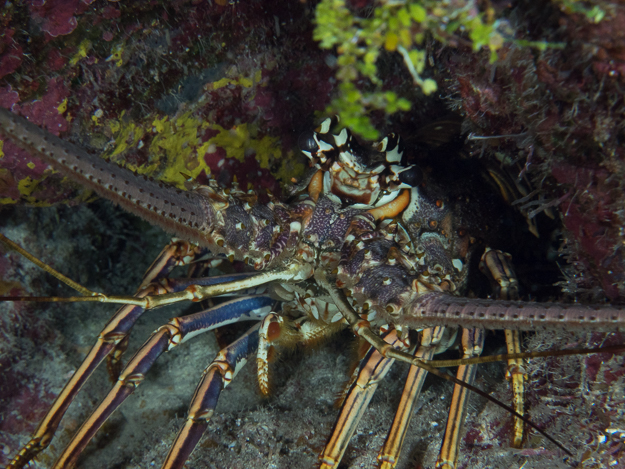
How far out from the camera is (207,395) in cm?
241

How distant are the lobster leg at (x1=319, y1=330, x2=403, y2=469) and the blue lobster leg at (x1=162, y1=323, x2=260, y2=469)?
28.5 inches

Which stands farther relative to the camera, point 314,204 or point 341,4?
point 314,204

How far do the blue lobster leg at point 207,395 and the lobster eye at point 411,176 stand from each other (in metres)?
1.44

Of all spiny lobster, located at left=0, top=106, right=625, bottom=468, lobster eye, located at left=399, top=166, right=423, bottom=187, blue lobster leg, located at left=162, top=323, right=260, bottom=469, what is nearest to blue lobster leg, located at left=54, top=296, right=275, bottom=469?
spiny lobster, located at left=0, top=106, right=625, bottom=468

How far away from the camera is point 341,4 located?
1.39 m

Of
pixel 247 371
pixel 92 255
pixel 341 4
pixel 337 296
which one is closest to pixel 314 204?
pixel 337 296

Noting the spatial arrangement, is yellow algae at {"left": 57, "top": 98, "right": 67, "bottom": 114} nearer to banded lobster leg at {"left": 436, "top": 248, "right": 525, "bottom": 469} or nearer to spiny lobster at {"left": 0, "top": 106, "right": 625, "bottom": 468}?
spiny lobster at {"left": 0, "top": 106, "right": 625, "bottom": 468}

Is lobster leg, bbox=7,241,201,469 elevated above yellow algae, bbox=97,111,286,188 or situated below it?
below

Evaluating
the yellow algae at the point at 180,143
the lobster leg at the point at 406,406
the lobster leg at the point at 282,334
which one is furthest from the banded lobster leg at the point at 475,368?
the yellow algae at the point at 180,143

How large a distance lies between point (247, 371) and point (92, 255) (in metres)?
1.85

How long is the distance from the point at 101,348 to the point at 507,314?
242 cm

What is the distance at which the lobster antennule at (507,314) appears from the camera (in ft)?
4.44

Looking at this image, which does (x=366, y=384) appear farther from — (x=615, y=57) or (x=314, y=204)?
(x=615, y=57)

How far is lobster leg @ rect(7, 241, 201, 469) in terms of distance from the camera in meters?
2.33
